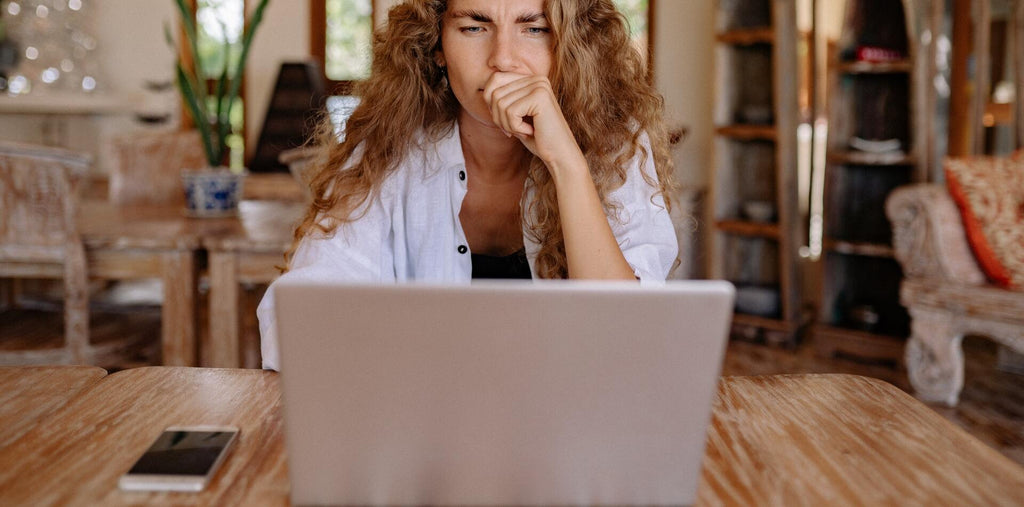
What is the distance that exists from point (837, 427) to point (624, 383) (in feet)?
1.14

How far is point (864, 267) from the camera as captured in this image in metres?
3.60

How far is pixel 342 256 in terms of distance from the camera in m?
1.29

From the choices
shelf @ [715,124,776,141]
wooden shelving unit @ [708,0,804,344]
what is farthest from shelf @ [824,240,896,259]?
shelf @ [715,124,776,141]

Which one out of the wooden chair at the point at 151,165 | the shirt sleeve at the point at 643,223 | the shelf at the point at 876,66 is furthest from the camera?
the shelf at the point at 876,66

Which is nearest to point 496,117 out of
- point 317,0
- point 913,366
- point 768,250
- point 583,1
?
point 583,1

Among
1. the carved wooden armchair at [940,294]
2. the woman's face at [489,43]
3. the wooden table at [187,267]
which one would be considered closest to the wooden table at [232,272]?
the wooden table at [187,267]

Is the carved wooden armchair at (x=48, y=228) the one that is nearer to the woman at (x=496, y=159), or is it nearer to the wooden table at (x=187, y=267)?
the wooden table at (x=187, y=267)

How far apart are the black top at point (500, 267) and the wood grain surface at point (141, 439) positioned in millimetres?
609

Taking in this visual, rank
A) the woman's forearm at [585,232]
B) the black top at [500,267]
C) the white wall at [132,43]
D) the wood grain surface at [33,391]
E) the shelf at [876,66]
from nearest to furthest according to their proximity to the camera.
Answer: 1. the wood grain surface at [33,391]
2. the woman's forearm at [585,232]
3. the black top at [500,267]
4. the shelf at [876,66]
5. the white wall at [132,43]

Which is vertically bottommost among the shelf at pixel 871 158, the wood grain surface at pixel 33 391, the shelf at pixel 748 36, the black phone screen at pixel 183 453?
the black phone screen at pixel 183 453

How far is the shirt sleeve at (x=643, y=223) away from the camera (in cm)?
129

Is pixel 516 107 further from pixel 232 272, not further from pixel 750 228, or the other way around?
pixel 750 228

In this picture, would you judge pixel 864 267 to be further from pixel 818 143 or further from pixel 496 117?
pixel 496 117

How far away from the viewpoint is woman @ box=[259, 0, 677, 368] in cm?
121
